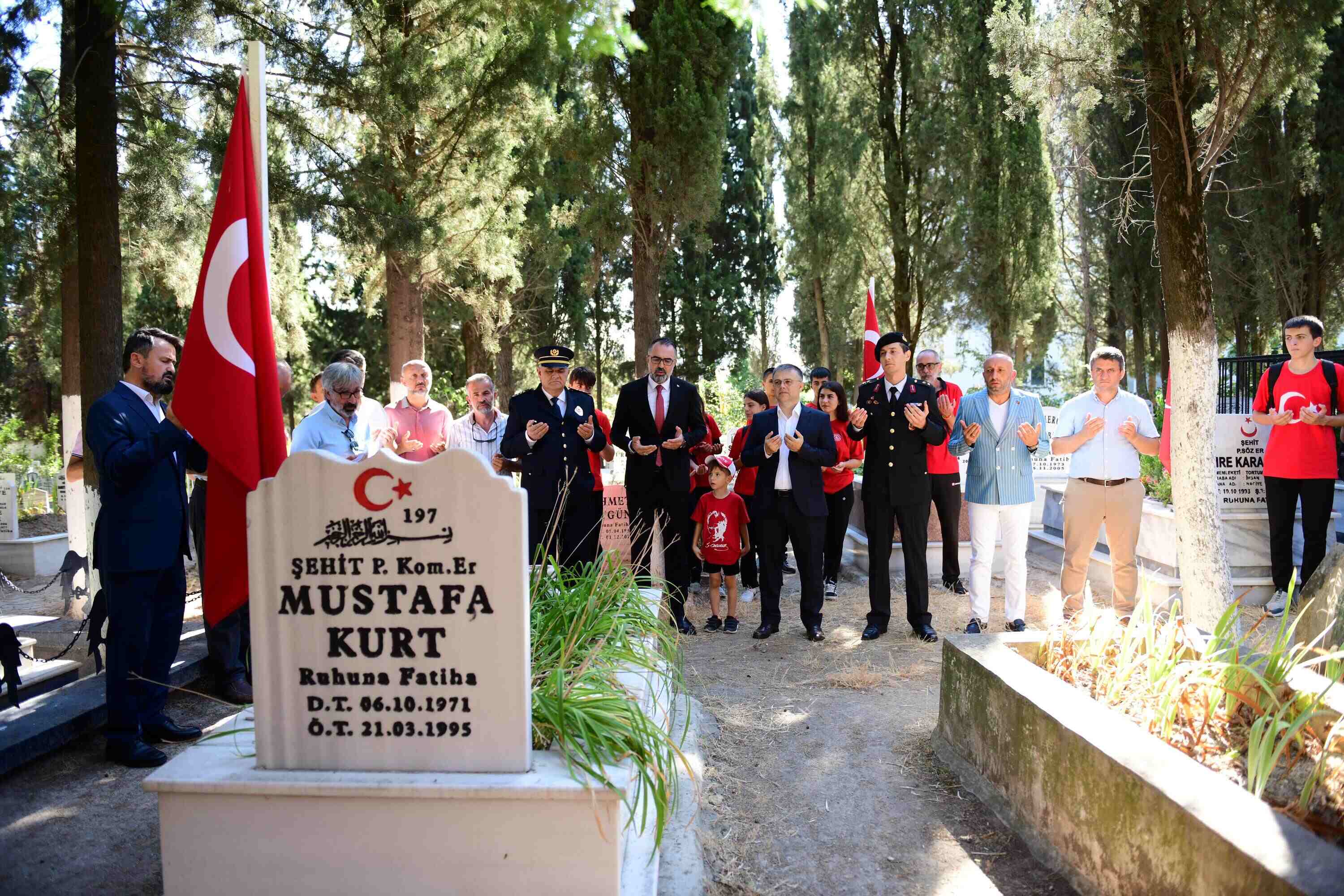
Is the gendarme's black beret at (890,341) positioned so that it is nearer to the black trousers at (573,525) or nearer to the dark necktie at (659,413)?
the dark necktie at (659,413)

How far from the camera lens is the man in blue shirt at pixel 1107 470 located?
243 inches

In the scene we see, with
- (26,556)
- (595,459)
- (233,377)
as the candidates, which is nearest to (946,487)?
(595,459)

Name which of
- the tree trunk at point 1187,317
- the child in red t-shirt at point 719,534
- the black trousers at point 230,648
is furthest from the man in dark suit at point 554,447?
the tree trunk at point 1187,317

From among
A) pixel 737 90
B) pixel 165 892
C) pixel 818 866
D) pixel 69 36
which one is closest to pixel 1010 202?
pixel 737 90

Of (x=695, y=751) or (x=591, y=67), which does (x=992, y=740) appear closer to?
(x=695, y=751)

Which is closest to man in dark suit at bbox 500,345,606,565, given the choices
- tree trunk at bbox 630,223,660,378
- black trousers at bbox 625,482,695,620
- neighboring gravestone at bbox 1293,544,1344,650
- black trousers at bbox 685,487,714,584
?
black trousers at bbox 625,482,695,620

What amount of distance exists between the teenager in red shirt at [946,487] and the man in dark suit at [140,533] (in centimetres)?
557

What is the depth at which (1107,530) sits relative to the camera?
20.5ft

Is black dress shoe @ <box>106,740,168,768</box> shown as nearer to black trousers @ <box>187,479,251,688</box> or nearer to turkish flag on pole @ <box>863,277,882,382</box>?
black trousers @ <box>187,479,251,688</box>

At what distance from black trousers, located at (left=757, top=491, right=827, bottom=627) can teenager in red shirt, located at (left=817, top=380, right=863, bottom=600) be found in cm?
125

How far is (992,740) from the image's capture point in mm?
3834

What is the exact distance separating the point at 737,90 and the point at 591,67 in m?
19.4

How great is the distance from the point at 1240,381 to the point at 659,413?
7316 mm

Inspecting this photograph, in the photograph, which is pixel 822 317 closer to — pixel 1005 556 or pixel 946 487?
pixel 946 487
